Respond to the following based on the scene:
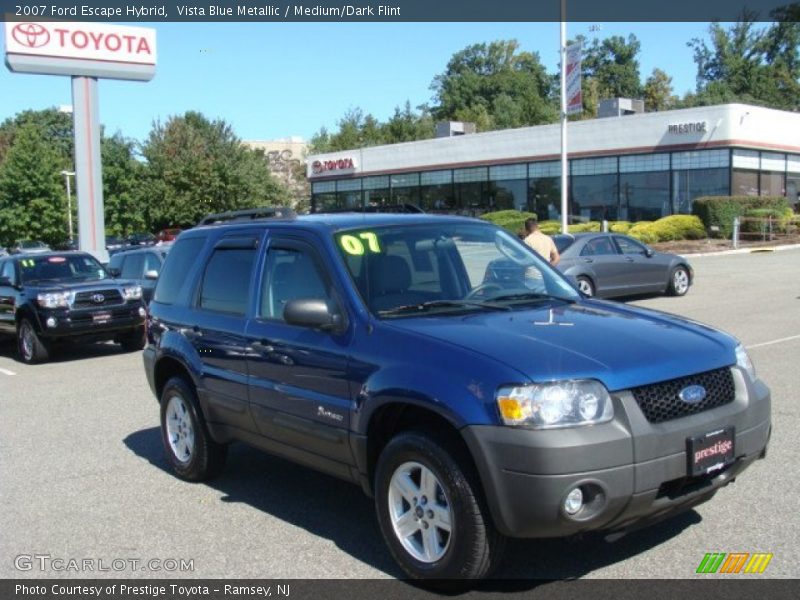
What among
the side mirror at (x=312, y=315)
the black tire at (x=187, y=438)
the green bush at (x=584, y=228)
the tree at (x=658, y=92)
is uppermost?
the tree at (x=658, y=92)

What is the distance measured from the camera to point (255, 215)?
6766 millimetres

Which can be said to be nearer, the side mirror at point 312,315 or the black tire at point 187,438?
the side mirror at point 312,315

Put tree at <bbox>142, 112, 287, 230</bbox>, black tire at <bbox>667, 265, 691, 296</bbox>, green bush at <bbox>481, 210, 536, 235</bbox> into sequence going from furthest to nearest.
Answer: tree at <bbox>142, 112, 287, 230</bbox> → green bush at <bbox>481, 210, 536, 235</bbox> → black tire at <bbox>667, 265, 691, 296</bbox>

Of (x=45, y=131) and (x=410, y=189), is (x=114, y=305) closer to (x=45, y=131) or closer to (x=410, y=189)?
(x=410, y=189)

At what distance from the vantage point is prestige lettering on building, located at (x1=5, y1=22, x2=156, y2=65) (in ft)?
101

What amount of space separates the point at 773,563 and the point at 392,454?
81.6 inches

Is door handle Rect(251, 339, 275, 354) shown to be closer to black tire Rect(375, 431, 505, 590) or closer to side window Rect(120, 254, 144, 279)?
black tire Rect(375, 431, 505, 590)

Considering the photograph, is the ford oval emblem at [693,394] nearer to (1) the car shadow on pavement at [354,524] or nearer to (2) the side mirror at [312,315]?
(1) the car shadow on pavement at [354,524]

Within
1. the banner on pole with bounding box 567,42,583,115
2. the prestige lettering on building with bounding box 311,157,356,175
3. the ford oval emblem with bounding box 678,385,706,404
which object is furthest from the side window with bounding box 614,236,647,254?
the prestige lettering on building with bounding box 311,157,356,175

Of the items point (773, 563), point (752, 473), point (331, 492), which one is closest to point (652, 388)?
point (773, 563)

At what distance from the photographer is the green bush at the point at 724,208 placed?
3394 centimetres

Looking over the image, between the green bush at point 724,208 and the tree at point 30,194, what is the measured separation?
38.5m

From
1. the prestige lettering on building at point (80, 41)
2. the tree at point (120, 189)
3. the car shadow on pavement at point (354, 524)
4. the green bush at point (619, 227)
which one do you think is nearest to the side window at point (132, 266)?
the car shadow on pavement at point (354, 524)

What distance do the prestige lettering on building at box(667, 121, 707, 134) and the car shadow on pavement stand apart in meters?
33.1
